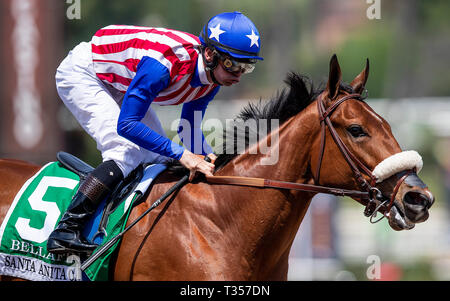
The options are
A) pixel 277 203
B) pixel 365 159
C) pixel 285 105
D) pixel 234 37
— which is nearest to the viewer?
pixel 365 159

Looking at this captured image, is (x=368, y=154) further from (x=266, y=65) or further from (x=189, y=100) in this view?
(x=266, y=65)

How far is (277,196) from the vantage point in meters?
3.61

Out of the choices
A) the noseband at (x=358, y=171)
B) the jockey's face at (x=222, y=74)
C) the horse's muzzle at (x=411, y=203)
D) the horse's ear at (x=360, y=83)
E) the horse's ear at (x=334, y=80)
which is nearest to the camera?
the horse's muzzle at (x=411, y=203)

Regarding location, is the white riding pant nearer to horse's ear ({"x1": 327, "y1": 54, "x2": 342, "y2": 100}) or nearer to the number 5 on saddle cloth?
the number 5 on saddle cloth

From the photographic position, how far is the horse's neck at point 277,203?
11.8ft

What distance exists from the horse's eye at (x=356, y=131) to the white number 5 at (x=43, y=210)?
5.68 ft

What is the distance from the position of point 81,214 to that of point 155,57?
3.39 feet

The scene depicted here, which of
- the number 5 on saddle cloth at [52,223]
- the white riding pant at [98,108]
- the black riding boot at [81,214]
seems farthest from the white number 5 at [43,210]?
the white riding pant at [98,108]

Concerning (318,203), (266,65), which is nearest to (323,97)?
(318,203)

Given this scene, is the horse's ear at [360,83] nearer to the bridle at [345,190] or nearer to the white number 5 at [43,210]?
the bridle at [345,190]

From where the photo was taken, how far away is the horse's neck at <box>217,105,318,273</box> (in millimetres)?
3600

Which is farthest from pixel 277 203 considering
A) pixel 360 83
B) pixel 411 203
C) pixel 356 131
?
pixel 360 83

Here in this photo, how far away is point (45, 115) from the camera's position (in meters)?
13.2

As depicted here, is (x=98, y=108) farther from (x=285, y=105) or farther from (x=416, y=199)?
(x=416, y=199)
